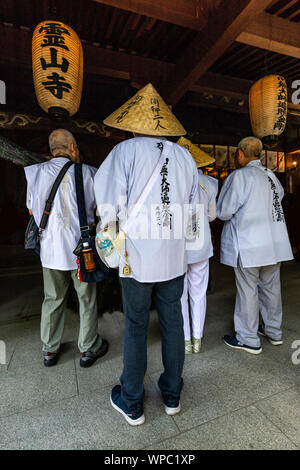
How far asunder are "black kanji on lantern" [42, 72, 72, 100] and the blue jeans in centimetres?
260

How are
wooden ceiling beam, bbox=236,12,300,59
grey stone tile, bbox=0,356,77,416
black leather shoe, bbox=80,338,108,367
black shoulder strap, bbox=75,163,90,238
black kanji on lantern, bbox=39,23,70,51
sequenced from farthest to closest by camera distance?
wooden ceiling beam, bbox=236,12,300,59, black kanji on lantern, bbox=39,23,70,51, black leather shoe, bbox=80,338,108,367, black shoulder strap, bbox=75,163,90,238, grey stone tile, bbox=0,356,77,416

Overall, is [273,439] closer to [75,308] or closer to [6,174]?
[75,308]

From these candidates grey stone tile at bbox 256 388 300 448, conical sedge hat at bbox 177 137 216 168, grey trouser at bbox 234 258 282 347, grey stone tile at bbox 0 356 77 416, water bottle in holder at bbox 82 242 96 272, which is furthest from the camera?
conical sedge hat at bbox 177 137 216 168

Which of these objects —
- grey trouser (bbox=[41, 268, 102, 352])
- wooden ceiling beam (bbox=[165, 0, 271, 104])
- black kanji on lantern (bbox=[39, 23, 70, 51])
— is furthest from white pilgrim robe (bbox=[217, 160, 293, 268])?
black kanji on lantern (bbox=[39, 23, 70, 51])

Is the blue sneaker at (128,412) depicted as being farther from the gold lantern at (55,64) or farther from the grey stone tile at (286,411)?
the gold lantern at (55,64)

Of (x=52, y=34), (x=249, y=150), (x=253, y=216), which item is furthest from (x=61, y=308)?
(x=52, y=34)

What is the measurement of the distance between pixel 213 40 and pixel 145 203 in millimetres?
3353

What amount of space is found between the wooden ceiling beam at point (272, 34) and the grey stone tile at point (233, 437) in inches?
194

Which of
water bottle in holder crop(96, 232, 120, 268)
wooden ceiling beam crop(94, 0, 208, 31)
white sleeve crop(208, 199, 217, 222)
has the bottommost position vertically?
water bottle in holder crop(96, 232, 120, 268)

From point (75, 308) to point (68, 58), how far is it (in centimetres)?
365

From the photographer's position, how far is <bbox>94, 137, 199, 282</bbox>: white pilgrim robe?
1709mm

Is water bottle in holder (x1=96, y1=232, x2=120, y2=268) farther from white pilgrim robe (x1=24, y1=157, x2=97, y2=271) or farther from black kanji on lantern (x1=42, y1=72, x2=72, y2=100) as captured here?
black kanji on lantern (x1=42, y1=72, x2=72, y2=100)

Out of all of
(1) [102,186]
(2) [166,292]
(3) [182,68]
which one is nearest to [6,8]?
(3) [182,68]

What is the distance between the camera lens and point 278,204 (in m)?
2.94
